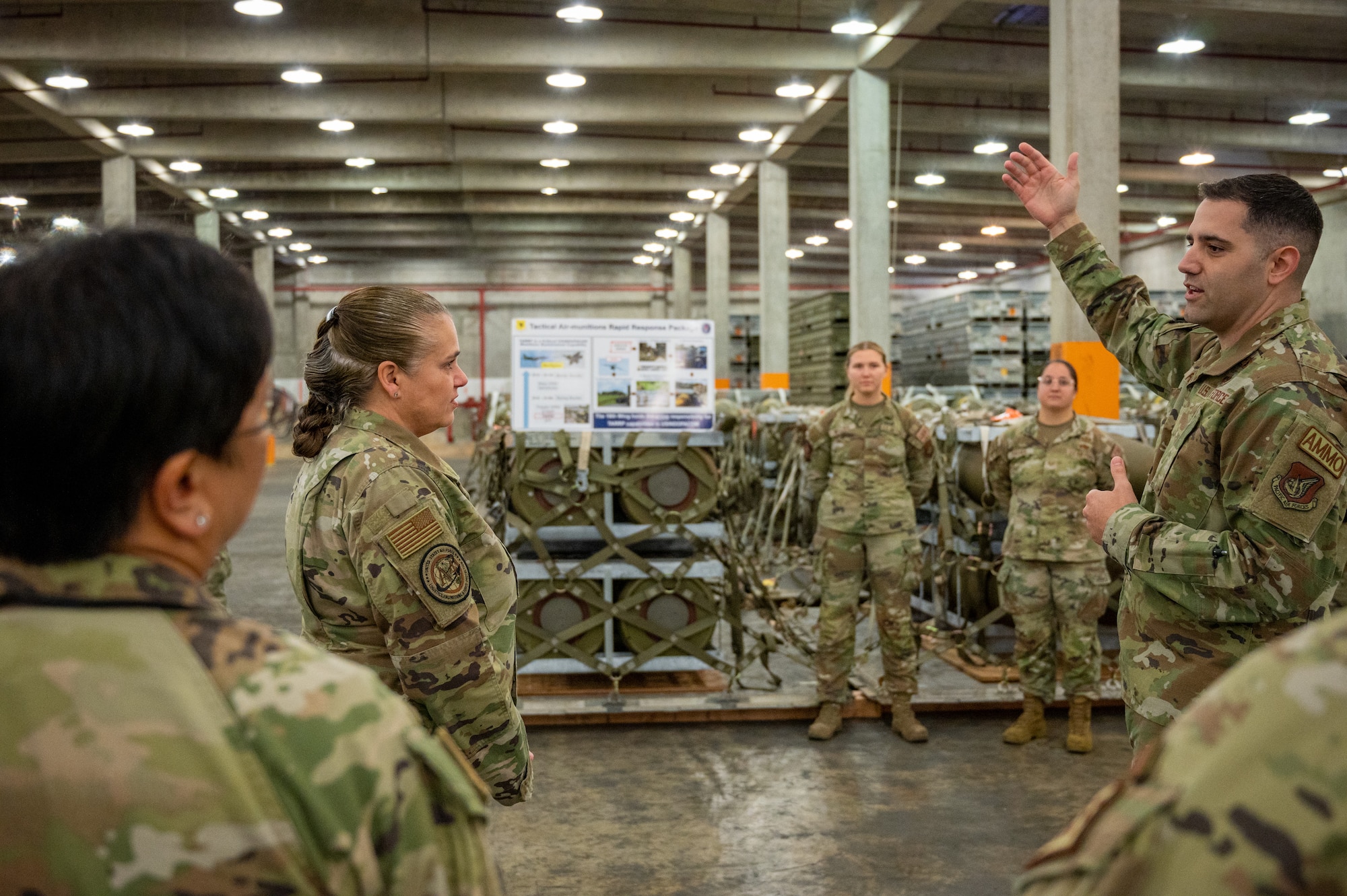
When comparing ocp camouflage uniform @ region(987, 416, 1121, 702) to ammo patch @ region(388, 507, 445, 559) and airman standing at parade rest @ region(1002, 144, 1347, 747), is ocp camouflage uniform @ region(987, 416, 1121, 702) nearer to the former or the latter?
airman standing at parade rest @ region(1002, 144, 1347, 747)

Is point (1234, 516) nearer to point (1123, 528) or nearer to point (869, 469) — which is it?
point (1123, 528)

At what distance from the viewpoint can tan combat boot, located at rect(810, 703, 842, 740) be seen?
17.5 ft

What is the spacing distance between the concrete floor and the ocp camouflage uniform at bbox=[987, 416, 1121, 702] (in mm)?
371

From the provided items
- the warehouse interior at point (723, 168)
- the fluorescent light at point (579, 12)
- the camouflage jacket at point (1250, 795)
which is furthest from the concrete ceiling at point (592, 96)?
the camouflage jacket at point (1250, 795)

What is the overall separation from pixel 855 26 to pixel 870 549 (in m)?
6.44

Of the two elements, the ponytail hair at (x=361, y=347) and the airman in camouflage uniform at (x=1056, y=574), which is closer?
the ponytail hair at (x=361, y=347)

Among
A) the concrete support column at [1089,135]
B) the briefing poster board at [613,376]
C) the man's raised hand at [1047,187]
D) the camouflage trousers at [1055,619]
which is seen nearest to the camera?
the man's raised hand at [1047,187]

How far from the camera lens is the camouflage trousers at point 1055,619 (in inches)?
207

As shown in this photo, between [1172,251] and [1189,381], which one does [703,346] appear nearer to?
[1189,381]

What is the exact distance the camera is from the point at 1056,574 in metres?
5.38

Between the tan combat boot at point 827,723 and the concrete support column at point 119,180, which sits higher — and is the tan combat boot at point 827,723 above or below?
below

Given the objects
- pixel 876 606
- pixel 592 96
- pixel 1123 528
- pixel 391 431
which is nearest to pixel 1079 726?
pixel 876 606

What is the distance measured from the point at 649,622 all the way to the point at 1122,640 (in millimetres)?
3536

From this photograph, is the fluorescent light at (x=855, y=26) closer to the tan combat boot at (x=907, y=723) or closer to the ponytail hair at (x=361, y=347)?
the tan combat boot at (x=907, y=723)
